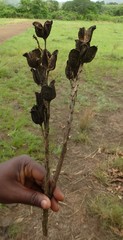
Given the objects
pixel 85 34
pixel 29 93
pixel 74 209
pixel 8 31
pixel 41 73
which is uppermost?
pixel 85 34

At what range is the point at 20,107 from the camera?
4688 millimetres

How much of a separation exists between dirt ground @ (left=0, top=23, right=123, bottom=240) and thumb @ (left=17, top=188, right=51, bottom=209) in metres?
0.90

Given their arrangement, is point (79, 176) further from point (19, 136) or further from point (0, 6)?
point (0, 6)

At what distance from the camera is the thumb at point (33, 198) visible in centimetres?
127

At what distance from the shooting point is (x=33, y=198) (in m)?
1.40

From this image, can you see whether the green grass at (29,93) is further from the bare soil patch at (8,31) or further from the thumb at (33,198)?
the bare soil patch at (8,31)

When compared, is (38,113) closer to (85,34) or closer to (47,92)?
(47,92)

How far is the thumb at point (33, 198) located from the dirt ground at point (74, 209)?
900mm

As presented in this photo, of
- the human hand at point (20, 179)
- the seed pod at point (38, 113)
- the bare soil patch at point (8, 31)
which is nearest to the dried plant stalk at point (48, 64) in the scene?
the seed pod at point (38, 113)

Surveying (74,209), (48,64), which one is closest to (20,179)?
(48,64)

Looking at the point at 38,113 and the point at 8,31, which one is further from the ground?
the point at 38,113

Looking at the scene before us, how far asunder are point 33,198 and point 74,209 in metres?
1.25

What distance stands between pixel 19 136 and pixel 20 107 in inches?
40.8

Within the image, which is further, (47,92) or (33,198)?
(33,198)
